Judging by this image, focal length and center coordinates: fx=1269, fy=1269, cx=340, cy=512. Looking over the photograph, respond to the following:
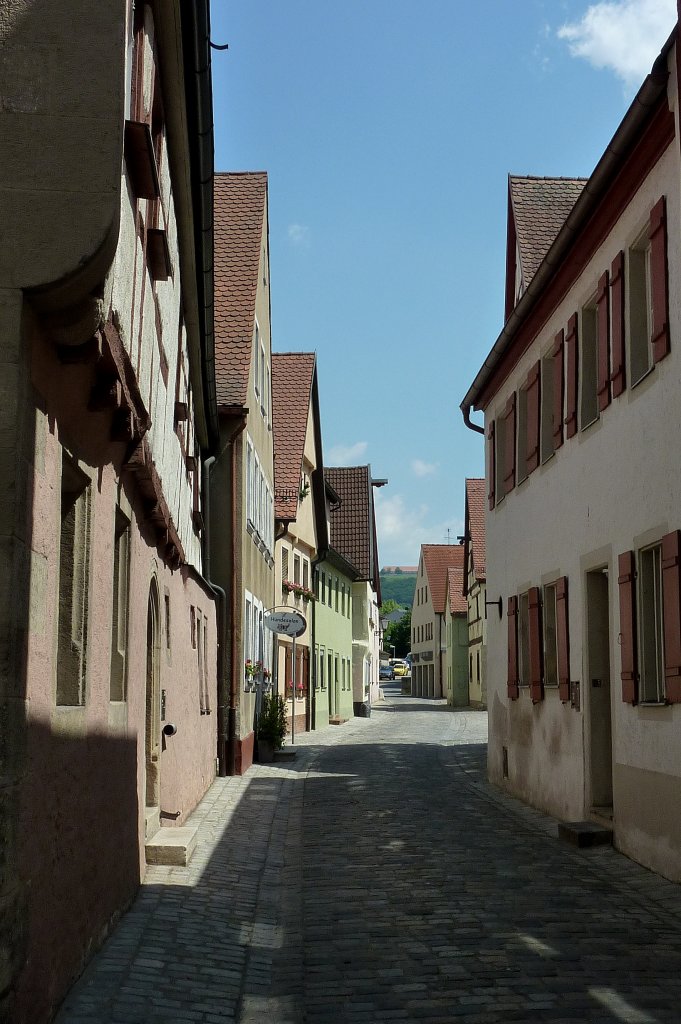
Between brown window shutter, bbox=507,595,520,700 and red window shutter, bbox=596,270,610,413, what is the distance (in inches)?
196

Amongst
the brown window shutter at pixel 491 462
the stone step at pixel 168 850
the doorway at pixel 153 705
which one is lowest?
the stone step at pixel 168 850

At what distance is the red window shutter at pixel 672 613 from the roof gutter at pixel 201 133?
4881mm

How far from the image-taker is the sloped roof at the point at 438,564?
232ft

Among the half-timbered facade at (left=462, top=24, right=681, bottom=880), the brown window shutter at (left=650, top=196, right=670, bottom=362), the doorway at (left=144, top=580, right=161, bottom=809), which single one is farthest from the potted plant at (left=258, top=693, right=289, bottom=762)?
the brown window shutter at (left=650, top=196, right=670, bottom=362)

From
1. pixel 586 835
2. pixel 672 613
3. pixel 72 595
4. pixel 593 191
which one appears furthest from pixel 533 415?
pixel 72 595

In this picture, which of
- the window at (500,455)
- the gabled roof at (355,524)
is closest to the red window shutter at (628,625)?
→ the window at (500,455)

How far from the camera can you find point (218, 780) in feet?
59.1

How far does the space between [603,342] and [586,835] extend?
4592 mm

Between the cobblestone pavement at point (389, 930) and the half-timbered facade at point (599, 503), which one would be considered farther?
the half-timbered facade at point (599, 503)

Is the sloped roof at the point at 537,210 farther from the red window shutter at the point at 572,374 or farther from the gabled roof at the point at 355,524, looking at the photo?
the gabled roof at the point at 355,524

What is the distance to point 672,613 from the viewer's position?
9.71 metres

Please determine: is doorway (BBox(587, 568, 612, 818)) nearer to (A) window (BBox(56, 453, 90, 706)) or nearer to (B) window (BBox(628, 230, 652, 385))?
(B) window (BBox(628, 230, 652, 385))

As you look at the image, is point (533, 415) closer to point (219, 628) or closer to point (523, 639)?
point (523, 639)

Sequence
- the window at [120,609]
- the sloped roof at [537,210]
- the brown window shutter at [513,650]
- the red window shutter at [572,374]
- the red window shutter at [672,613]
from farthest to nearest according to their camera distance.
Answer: the sloped roof at [537,210] < the brown window shutter at [513,650] < the red window shutter at [572,374] < the red window shutter at [672,613] < the window at [120,609]
